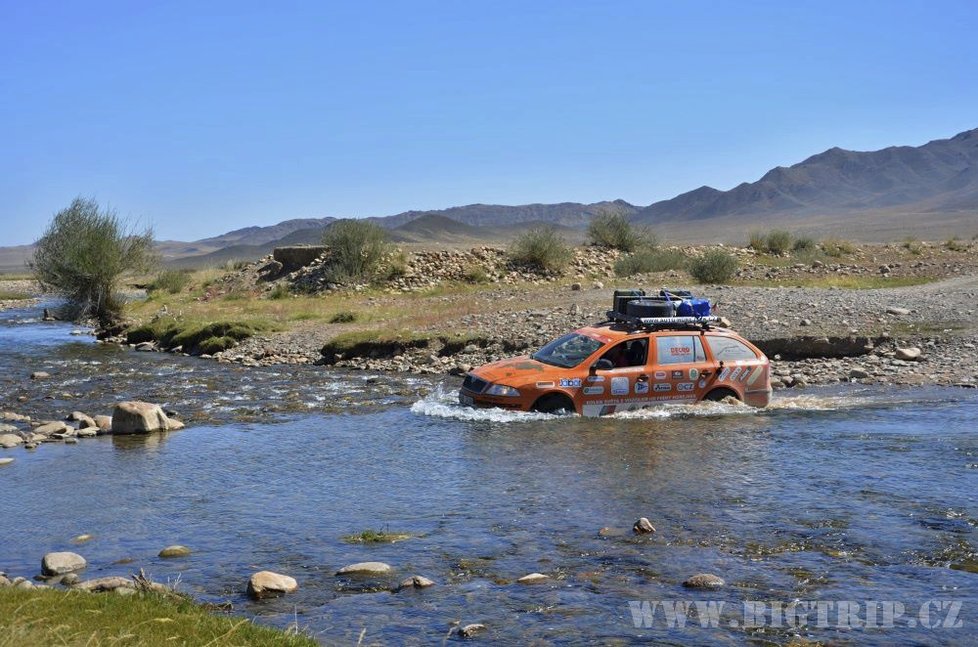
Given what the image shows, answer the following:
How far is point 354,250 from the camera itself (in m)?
43.9

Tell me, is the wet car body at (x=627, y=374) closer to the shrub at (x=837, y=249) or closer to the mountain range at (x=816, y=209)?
the shrub at (x=837, y=249)

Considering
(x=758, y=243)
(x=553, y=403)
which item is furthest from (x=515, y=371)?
(x=758, y=243)

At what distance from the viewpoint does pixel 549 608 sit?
25.6ft

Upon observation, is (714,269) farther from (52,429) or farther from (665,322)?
(52,429)

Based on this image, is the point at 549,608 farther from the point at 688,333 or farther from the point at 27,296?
the point at 27,296

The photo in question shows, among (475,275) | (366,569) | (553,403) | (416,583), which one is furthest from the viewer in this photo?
(475,275)

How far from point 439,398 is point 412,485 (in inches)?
228

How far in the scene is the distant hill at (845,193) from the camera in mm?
147625

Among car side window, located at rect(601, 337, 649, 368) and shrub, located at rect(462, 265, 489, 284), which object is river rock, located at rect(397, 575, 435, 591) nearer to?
car side window, located at rect(601, 337, 649, 368)

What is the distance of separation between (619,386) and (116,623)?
9.89m

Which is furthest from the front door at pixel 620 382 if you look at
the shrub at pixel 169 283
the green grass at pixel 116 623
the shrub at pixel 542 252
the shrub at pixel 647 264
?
the shrub at pixel 169 283

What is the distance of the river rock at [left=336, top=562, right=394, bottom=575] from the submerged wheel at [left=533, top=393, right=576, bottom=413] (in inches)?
261

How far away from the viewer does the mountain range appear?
382ft

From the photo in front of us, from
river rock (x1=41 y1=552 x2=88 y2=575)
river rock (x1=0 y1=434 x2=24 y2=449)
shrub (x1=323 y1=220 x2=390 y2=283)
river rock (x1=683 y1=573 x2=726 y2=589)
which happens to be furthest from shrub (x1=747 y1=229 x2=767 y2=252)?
river rock (x1=41 y1=552 x2=88 y2=575)
